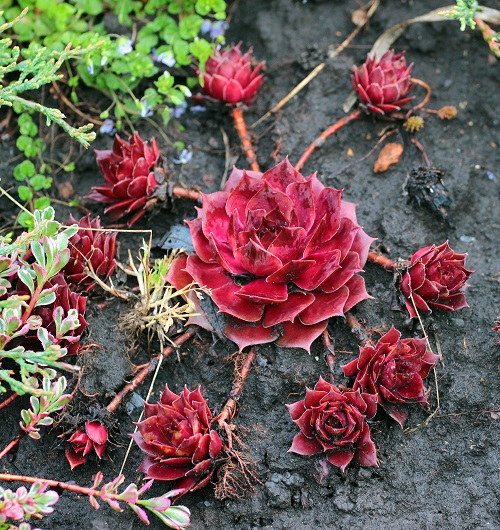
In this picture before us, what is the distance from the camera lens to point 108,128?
343 cm

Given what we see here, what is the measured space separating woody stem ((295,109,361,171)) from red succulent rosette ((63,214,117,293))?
984mm

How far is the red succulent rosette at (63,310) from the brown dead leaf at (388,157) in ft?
5.10

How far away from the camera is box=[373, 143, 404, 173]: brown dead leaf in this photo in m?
3.29

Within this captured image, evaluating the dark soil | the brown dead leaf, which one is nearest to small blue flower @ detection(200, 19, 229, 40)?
→ the dark soil

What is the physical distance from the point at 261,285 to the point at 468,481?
3.46 feet

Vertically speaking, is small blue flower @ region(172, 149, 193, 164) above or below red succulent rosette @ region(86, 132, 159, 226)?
below

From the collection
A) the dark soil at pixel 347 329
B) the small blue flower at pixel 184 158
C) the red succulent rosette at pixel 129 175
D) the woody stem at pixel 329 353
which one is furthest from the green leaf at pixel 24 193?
the woody stem at pixel 329 353

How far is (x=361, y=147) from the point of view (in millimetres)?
3377

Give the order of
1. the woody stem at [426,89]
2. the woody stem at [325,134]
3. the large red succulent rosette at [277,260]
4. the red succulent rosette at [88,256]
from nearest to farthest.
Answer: the large red succulent rosette at [277,260] < the red succulent rosette at [88,256] < the woody stem at [325,134] < the woody stem at [426,89]

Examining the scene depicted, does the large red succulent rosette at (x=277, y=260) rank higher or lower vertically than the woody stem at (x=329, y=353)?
higher

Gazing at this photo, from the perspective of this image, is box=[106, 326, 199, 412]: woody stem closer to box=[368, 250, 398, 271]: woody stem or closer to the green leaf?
box=[368, 250, 398, 271]: woody stem

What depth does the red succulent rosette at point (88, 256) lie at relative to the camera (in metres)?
2.74

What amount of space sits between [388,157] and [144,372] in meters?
1.59

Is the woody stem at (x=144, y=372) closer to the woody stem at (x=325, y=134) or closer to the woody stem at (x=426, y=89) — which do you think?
the woody stem at (x=325, y=134)
